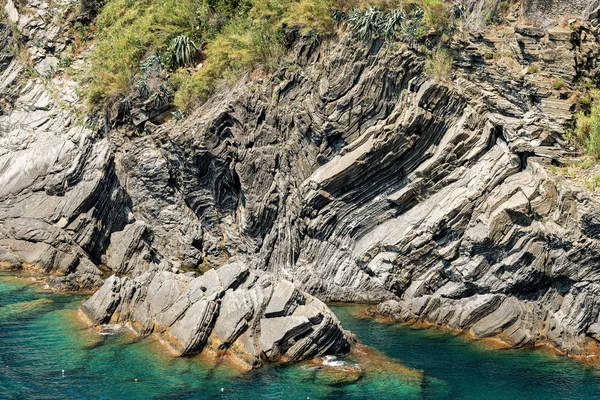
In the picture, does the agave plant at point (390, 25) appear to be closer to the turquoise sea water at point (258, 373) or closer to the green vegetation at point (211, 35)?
the green vegetation at point (211, 35)

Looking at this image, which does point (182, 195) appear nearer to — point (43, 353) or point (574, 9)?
point (43, 353)

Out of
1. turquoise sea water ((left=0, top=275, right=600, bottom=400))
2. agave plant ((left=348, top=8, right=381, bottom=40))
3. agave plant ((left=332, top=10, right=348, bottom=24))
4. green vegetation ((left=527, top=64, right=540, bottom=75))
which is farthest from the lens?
agave plant ((left=332, top=10, right=348, bottom=24))

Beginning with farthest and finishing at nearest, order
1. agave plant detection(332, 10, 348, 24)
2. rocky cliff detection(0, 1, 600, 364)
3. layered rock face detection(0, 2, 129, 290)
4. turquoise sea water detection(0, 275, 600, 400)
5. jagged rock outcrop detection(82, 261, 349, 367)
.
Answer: layered rock face detection(0, 2, 129, 290) < agave plant detection(332, 10, 348, 24) < rocky cliff detection(0, 1, 600, 364) < jagged rock outcrop detection(82, 261, 349, 367) < turquoise sea water detection(0, 275, 600, 400)

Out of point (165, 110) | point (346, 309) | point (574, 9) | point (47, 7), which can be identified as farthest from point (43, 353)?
point (47, 7)

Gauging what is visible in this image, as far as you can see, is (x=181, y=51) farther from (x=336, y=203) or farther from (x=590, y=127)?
(x=590, y=127)

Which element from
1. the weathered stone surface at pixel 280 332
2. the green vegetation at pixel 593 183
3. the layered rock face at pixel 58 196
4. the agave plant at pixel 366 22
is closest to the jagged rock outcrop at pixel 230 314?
the weathered stone surface at pixel 280 332

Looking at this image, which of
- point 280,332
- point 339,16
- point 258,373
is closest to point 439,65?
point 339,16

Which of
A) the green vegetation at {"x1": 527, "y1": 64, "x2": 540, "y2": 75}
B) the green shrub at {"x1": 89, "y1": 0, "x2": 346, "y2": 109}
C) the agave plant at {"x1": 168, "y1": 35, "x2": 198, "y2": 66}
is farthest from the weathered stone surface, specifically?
the agave plant at {"x1": 168, "y1": 35, "x2": 198, "y2": 66}

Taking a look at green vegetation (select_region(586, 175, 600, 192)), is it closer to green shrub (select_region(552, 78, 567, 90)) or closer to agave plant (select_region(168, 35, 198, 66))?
green shrub (select_region(552, 78, 567, 90))
